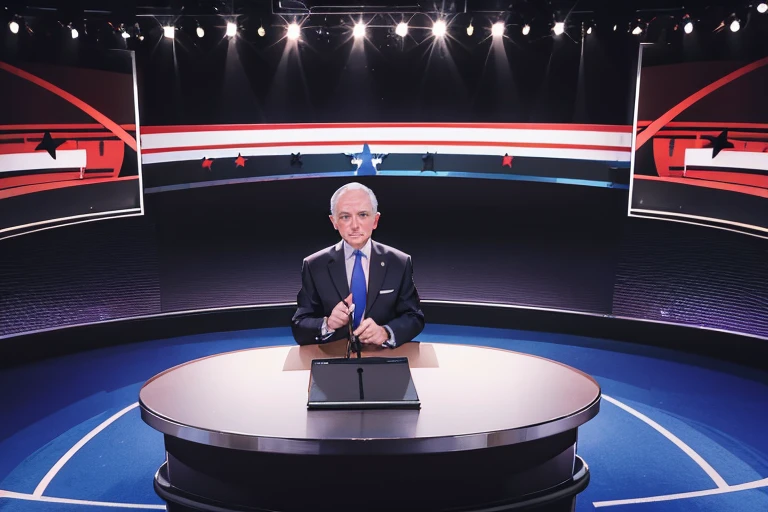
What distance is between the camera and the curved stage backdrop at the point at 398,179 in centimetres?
674

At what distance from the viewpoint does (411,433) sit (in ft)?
6.38

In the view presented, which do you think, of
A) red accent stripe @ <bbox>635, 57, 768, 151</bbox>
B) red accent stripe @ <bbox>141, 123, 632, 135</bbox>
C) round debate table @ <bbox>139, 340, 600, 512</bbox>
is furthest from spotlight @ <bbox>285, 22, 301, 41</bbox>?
round debate table @ <bbox>139, 340, 600, 512</bbox>

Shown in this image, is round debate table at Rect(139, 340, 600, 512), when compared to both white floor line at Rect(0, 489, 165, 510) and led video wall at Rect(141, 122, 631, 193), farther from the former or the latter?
led video wall at Rect(141, 122, 631, 193)

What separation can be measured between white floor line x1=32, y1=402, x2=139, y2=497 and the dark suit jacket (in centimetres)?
189

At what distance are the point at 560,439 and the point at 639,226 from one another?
498cm

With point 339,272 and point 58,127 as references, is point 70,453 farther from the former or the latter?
point 58,127

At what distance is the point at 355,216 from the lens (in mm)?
2975

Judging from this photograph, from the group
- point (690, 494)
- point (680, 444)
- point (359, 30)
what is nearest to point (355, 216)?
point (690, 494)

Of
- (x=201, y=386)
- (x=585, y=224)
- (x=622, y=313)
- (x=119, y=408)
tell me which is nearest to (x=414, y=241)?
(x=585, y=224)

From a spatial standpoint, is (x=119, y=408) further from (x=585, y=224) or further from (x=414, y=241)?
(x=585, y=224)

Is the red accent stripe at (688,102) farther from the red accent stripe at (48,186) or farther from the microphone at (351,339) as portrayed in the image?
the red accent stripe at (48,186)

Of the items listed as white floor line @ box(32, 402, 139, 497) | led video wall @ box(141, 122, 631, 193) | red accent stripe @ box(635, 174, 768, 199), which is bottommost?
white floor line @ box(32, 402, 139, 497)

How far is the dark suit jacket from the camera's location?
3227 mm

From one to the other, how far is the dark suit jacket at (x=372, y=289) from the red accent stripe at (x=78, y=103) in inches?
167
